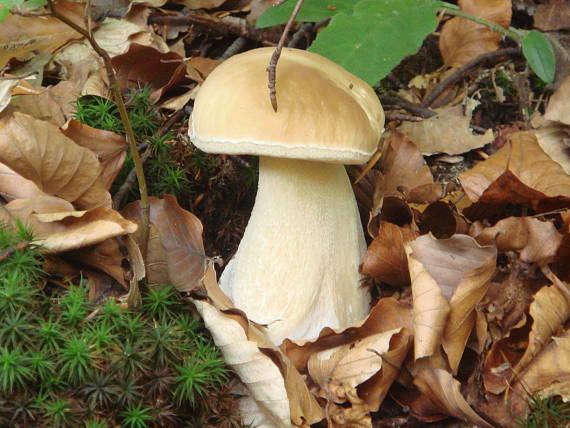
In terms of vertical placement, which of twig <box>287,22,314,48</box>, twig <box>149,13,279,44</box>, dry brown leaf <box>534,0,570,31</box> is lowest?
twig <box>149,13,279,44</box>

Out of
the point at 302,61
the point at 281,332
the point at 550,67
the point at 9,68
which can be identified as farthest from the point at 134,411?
the point at 550,67

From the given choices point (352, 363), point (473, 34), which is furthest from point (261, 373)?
point (473, 34)

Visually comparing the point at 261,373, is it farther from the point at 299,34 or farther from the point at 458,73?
the point at 458,73

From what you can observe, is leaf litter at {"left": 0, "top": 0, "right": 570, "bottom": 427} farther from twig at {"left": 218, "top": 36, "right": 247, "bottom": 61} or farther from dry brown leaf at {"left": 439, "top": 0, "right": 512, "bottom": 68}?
dry brown leaf at {"left": 439, "top": 0, "right": 512, "bottom": 68}

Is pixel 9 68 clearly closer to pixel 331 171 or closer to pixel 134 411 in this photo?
pixel 331 171

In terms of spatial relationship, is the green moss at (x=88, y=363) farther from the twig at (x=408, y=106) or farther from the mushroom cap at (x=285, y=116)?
the twig at (x=408, y=106)

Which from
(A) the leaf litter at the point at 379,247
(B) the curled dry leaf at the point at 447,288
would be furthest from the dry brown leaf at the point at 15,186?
(B) the curled dry leaf at the point at 447,288

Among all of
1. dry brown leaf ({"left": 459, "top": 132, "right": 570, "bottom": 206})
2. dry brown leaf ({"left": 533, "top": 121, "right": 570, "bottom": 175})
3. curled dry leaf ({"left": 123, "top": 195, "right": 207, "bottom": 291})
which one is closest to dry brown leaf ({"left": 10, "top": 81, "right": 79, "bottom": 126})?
curled dry leaf ({"left": 123, "top": 195, "right": 207, "bottom": 291})
